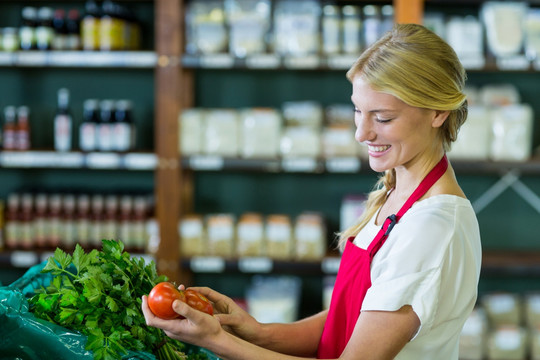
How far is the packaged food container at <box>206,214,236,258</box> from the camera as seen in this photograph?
3.39m

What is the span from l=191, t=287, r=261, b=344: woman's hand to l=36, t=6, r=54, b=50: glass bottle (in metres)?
2.38

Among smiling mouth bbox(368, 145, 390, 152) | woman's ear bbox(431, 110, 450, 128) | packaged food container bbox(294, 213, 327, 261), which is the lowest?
packaged food container bbox(294, 213, 327, 261)

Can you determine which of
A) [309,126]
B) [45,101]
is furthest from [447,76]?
[45,101]

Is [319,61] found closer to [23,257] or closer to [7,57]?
[7,57]

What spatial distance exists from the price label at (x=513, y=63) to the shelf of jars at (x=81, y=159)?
1.71 metres

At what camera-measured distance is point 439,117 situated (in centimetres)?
140

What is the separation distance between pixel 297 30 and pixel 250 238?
103cm

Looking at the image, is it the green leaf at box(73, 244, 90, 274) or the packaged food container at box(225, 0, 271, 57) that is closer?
the green leaf at box(73, 244, 90, 274)

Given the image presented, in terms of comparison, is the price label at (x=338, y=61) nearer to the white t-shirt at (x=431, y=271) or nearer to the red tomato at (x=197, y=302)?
the white t-shirt at (x=431, y=271)

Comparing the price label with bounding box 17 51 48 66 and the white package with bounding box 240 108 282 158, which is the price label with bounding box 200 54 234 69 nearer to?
the white package with bounding box 240 108 282 158

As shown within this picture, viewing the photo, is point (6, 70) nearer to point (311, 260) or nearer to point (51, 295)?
point (311, 260)

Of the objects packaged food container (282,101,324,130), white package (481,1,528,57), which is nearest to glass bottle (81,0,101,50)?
packaged food container (282,101,324,130)

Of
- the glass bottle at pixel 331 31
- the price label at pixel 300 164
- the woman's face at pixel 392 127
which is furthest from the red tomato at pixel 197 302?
the glass bottle at pixel 331 31

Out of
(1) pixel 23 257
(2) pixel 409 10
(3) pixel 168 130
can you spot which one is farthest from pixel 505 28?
(1) pixel 23 257
